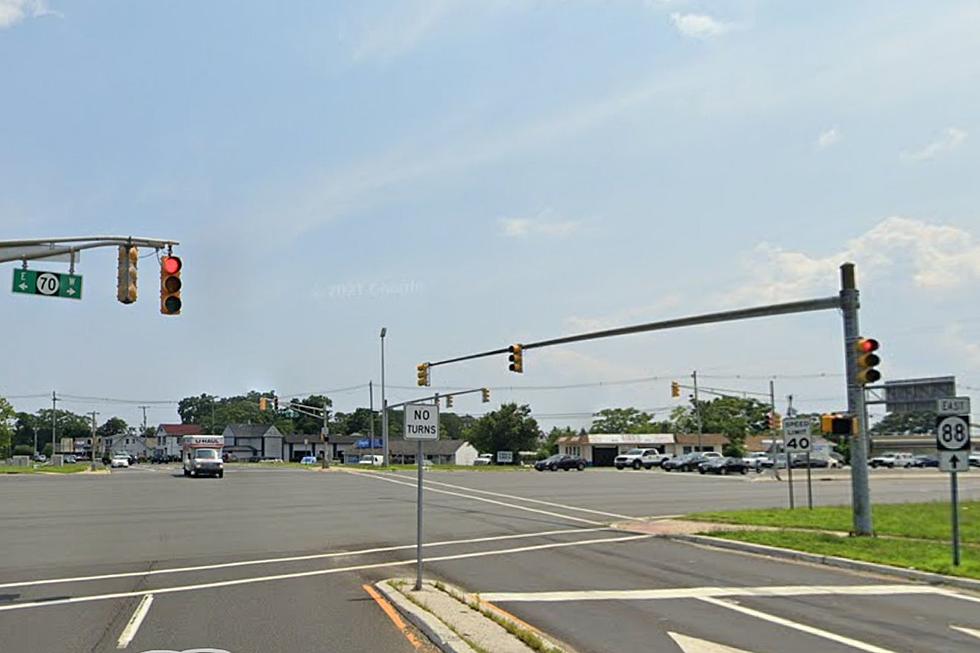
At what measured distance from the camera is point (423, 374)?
43188 millimetres

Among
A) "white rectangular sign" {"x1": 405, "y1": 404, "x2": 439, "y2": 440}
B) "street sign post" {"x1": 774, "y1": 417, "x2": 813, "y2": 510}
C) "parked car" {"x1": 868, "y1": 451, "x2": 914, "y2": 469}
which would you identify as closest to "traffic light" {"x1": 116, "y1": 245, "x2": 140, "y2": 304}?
"white rectangular sign" {"x1": 405, "y1": 404, "x2": 439, "y2": 440}

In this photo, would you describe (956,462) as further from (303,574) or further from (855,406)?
(303,574)

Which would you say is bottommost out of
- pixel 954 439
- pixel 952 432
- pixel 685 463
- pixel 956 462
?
pixel 685 463

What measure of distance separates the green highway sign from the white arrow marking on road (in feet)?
44.0

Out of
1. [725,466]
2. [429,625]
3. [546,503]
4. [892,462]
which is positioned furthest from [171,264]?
[892,462]

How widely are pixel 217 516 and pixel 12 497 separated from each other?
13.4 meters

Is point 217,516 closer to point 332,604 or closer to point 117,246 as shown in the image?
point 117,246

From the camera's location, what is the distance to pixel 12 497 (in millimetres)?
35750

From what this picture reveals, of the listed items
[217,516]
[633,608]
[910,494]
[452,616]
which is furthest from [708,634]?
[910,494]

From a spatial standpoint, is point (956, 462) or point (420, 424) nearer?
point (420, 424)

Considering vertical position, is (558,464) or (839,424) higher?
(839,424)

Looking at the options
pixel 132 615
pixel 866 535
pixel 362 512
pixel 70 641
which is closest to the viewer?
pixel 70 641

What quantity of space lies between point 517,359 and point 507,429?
81.1 meters

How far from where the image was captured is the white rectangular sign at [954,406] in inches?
628
